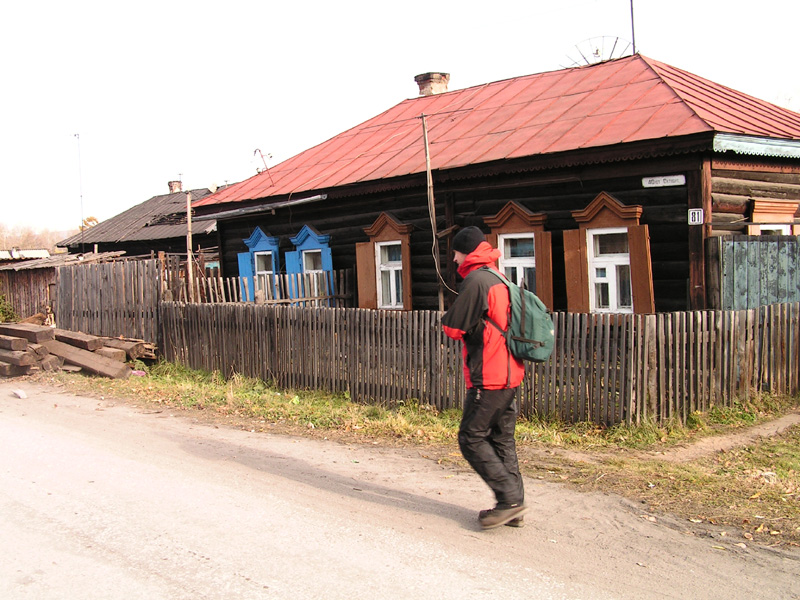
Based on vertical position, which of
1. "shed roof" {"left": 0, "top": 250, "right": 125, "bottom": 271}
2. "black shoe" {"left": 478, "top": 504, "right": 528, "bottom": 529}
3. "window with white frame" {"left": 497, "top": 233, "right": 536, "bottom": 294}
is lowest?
"black shoe" {"left": 478, "top": 504, "right": 528, "bottom": 529}

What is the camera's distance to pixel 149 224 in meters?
32.8

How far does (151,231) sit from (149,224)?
157 cm

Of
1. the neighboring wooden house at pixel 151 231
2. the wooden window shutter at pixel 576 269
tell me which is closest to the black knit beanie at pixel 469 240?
the wooden window shutter at pixel 576 269

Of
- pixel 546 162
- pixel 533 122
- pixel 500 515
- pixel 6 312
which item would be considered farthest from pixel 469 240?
pixel 6 312

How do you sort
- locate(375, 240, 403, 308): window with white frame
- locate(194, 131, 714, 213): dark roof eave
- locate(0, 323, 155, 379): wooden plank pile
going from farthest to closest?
locate(375, 240, 403, 308): window with white frame → locate(0, 323, 155, 379): wooden plank pile → locate(194, 131, 714, 213): dark roof eave

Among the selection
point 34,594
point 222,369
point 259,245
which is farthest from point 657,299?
point 259,245

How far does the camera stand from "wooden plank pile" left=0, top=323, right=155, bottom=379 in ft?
41.1

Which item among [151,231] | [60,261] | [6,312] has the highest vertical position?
[151,231]

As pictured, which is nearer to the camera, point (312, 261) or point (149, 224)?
point (312, 261)

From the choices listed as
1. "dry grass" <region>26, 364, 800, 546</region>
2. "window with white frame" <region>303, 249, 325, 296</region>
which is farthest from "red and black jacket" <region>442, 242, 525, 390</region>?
"window with white frame" <region>303, 249, 325, 296</region>

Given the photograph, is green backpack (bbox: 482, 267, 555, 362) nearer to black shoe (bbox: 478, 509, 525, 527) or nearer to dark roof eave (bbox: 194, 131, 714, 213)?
black shoe (bbox: 478, 509, 525, 527)

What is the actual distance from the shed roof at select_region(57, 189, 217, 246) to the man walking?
938 inches

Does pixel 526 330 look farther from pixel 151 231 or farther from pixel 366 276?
pixel 151 231

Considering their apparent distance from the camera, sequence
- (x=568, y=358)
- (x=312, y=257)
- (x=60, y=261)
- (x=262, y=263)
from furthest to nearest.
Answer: (x=60, y=261)
(x=262, y=263)
(x=312, y=257)
(x=568, y=358)
